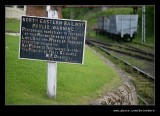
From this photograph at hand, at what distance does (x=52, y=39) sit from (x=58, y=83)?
1.76 m

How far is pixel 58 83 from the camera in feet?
31.8

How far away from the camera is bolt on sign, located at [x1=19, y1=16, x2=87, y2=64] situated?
824cm

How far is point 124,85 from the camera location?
1103 cm

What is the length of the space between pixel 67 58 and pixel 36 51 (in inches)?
28.4

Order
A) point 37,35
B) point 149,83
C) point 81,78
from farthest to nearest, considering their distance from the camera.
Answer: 1. point 149,83
2. point 81,78
3. point 37,35

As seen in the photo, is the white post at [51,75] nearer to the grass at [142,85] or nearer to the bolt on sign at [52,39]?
the bolt on sign at [52,39]

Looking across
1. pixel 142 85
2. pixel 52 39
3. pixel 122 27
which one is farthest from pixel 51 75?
pixel 122 27

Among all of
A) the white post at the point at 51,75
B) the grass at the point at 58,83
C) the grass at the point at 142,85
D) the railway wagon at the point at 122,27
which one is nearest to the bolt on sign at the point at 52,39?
the white post at the point at 51,75

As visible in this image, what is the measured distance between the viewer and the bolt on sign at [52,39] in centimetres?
824

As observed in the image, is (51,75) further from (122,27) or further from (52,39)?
(122,27)

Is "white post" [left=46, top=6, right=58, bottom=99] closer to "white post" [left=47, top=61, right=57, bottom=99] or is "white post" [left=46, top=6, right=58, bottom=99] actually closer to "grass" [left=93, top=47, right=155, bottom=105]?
"white post" [left=47, top=61, right=57, bottom=99]
